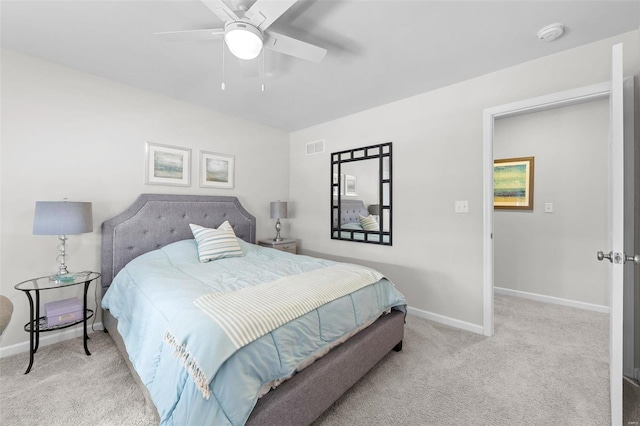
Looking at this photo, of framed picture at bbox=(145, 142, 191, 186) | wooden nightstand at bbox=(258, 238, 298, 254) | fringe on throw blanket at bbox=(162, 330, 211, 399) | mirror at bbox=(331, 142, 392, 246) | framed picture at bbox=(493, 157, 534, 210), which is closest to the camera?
fringe on throw blanket at bbox=(162, 330, 211, 399)

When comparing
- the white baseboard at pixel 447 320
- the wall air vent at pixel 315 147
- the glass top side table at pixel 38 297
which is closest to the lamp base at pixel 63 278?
the glass top side table at pixel 38 297

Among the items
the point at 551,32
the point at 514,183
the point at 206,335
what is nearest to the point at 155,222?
the point at 206,335

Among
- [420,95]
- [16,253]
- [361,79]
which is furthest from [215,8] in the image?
[16,253]

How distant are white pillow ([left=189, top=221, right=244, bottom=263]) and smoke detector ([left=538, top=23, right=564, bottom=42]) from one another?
309 cm

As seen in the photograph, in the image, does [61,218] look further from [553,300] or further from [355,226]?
[553,300]

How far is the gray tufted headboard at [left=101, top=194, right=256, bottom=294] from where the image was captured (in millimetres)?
2580

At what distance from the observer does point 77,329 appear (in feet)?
8.21

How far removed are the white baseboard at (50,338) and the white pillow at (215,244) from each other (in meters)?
1.22

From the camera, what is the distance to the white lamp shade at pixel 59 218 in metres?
1.98

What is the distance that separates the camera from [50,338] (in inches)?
92.7

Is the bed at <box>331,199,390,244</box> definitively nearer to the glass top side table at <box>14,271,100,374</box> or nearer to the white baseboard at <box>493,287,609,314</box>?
the white baseboard at <box>493,287,609,314</box>

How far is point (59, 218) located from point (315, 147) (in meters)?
2.92

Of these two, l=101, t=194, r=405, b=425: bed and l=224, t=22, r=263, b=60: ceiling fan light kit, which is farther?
l=224, t=22, r=263, b=60: ceiling fan light kit

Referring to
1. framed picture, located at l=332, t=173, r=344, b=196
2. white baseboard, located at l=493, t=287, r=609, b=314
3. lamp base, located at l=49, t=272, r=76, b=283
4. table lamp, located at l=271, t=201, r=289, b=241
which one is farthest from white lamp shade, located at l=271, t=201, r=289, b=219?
white baseboard, located at l=493, t=287, r=609, b=314
